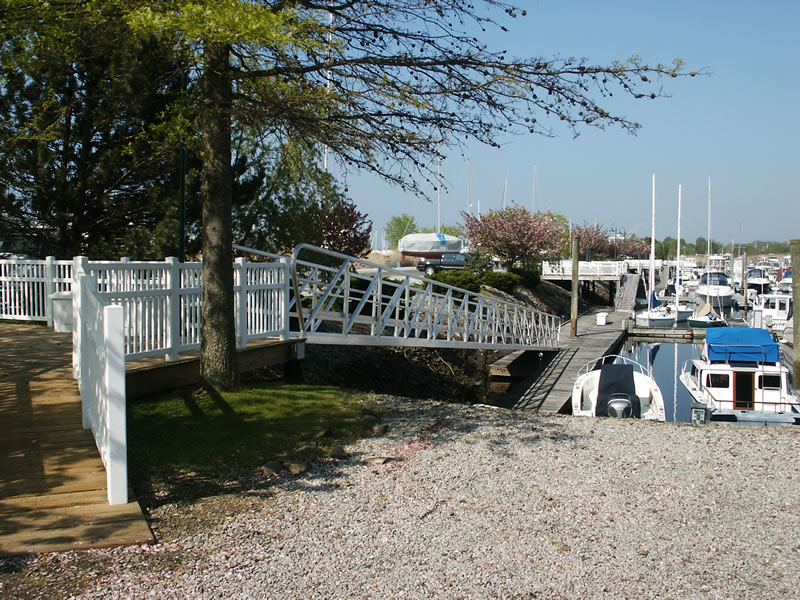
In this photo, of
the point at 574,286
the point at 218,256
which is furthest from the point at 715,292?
the point at 218,256

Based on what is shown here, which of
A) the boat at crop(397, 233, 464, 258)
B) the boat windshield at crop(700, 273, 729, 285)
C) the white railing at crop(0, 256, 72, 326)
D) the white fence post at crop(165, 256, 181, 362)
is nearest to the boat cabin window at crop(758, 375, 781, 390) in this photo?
the white fence post at crop(165, 256, 181, 362)

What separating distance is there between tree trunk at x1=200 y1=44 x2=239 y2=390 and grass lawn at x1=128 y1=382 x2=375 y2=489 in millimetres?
374

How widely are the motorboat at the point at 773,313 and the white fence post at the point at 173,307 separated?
34.3 meters

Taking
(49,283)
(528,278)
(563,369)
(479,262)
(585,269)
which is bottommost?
(563,369)

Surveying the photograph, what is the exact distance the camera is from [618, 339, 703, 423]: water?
24125 mm

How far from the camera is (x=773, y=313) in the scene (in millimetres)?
38812

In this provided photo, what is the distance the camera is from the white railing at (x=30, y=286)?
13.7 meters

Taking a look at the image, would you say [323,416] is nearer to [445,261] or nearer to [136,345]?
[136,345]

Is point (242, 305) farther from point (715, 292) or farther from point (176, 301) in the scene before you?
point (715, 292)

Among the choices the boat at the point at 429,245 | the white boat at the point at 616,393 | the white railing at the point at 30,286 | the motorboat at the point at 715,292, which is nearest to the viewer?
the white railing at the point at 30,286

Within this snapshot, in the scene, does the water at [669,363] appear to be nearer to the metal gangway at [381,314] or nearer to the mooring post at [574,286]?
the mooring post at [574,286]

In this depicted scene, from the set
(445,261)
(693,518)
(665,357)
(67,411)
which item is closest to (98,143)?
(67,411)

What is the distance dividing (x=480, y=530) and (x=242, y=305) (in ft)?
19.3

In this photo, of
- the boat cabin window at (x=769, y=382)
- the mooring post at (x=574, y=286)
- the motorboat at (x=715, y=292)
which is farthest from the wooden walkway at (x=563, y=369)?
the motorboat at (x=715, y=292)
